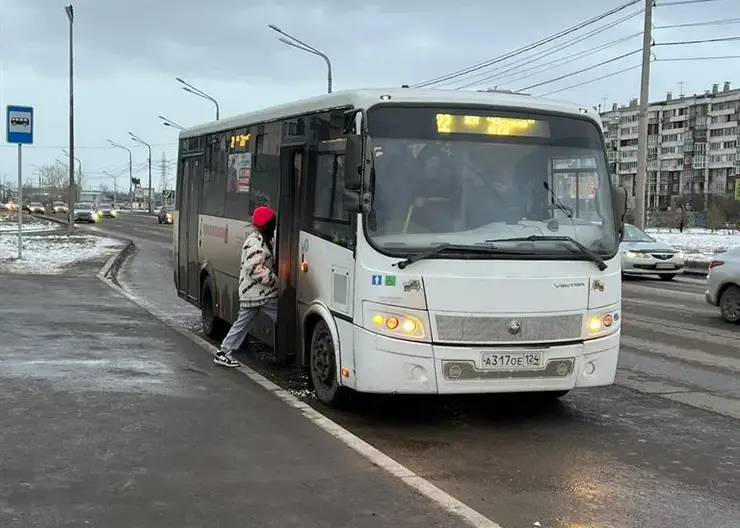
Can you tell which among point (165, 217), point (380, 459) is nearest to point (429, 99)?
point (380, 459)

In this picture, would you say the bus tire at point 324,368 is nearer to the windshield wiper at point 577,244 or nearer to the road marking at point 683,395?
the windshield wiper at point 577,244

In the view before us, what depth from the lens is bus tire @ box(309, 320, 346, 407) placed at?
279 inches

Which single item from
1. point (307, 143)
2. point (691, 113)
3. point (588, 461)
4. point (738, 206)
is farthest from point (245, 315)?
point (691, 113)

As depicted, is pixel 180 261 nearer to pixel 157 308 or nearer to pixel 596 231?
pixel 157 308

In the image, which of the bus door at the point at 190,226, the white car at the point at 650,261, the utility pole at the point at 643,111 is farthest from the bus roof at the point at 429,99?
the utility pole at the point at 643,111

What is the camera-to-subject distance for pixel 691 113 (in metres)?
142

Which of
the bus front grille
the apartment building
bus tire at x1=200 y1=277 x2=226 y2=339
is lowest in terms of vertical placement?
bus tire at x1=200 y1=277 x2=226 y2=339

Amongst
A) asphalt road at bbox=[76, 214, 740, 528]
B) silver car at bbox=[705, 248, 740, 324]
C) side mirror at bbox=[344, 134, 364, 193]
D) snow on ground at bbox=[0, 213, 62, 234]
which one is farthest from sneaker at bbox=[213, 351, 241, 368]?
snow on ground at bbox=[0, 213, 62, 234]

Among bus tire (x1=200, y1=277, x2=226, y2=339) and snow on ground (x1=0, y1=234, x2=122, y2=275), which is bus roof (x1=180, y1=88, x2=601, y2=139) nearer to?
bus tire (x1=200, y1=277, x2=226, y2=339)

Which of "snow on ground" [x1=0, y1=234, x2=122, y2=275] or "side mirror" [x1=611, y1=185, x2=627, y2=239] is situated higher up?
"side mirror" [x1=611, y1=185, x2=627, y2=239]

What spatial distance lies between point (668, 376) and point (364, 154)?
4.76m

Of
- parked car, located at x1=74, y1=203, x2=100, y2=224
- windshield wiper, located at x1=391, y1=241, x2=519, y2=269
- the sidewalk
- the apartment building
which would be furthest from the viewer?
the apartment building

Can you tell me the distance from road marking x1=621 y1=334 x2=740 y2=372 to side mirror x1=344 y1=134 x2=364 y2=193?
18.2 feet

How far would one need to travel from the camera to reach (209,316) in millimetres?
10984
